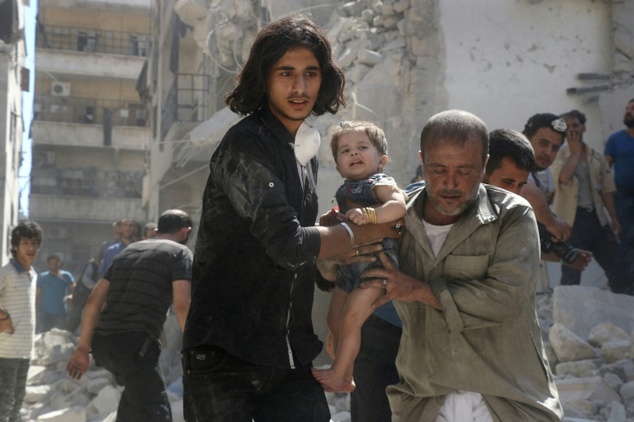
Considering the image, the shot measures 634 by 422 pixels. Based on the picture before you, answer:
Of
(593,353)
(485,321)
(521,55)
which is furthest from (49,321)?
(485,321)

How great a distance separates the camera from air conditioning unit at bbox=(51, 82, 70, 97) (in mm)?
43719

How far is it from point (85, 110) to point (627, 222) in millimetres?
37542

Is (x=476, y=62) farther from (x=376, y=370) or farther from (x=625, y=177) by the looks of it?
(x=376, y=370)

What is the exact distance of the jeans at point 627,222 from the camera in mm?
9266

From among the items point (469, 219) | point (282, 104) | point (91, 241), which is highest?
point (282, 104)

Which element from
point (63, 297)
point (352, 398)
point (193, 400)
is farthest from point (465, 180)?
point (63, 297)

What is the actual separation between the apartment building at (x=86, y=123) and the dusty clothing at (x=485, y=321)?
3650cm

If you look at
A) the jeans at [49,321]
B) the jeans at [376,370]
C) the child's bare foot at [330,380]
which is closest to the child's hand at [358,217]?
the child's bare foot at [330,380]

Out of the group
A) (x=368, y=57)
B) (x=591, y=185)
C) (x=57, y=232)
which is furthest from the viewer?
(x=57, y=232)

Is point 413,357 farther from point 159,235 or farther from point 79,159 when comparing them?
point 79,159

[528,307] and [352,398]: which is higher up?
[528,307]

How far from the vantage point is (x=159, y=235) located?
23.1 ft

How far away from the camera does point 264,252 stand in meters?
3.46

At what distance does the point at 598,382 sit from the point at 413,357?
4.17 m
